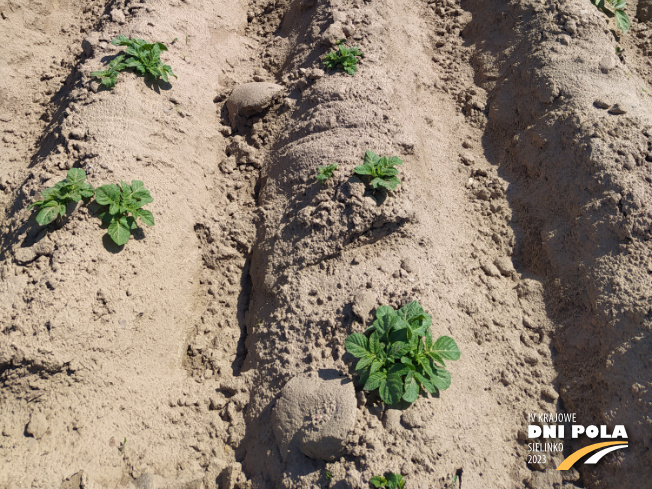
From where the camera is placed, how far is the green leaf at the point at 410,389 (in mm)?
2422

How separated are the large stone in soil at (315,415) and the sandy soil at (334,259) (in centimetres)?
2

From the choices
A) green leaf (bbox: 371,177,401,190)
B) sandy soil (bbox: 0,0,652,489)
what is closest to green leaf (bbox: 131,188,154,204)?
sandy soil (bbox: 0,0,652,489)

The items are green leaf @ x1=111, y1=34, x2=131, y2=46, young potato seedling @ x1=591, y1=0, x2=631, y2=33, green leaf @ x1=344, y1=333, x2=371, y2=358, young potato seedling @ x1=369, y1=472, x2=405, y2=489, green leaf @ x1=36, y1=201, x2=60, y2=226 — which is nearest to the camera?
young potato seedling @ x1=369, y1=472, x2=405, y2=489

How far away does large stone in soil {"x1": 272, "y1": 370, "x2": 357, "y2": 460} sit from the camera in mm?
2412

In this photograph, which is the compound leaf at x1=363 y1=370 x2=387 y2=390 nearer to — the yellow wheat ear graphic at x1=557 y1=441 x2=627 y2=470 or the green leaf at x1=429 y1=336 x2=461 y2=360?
the green leaf at x1=429 y1=336 x2=461 y2=360

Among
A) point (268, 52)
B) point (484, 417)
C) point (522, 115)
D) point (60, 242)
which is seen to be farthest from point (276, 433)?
point (268, 52)

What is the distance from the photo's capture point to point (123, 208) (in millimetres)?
3154

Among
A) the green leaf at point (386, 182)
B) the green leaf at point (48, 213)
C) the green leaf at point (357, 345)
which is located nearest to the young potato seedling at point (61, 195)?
the green leaf at point (48, 213)

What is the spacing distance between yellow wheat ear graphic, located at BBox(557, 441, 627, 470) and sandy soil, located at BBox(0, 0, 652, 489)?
0.04 metres

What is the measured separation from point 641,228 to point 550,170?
75 centimetres

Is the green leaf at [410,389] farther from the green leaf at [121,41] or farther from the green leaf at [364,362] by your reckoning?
the green leaf at [121,41]

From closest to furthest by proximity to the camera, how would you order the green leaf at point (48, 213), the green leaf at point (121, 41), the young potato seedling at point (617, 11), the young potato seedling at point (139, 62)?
1. the green leaf at point (48, 213)
2. the young potato seedling at point (139, 62)
3. the green leaf at point (121, 41)
4. the young potato seedling at point (617, 11)

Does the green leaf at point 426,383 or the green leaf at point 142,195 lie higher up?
the green leaf at point 142,195

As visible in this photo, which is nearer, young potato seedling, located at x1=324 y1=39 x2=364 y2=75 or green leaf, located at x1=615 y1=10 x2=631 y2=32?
young potato seedling, located at x1=324 y1=39 x2=364 y2=75
